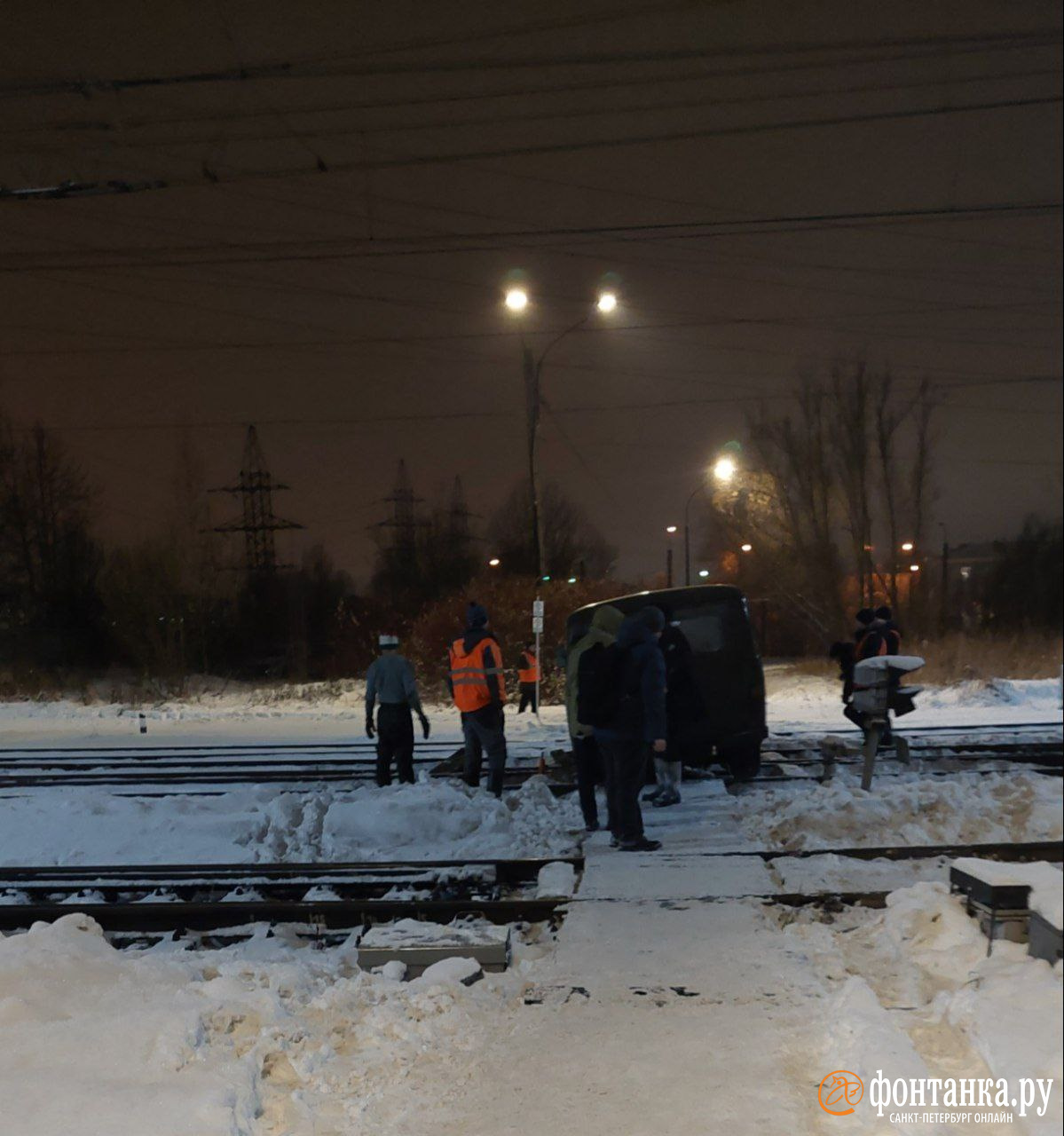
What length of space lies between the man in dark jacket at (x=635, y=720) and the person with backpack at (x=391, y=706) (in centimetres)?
245

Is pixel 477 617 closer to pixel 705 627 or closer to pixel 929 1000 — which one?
pixel 705 627

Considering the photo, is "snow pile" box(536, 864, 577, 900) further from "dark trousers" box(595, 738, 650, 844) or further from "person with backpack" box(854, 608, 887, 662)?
"person with backpack" box(854, 608, 887, 662)

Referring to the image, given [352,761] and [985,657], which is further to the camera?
[352,761]

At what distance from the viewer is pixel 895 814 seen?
5.61 meters

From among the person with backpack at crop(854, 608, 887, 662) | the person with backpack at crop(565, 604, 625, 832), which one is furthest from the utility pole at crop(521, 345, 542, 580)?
the person with backpack at crop(854, 608, 887, 662)

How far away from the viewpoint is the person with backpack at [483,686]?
7.33m

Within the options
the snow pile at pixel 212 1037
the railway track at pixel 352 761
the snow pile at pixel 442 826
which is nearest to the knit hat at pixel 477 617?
the snow pile at pixel 442 826

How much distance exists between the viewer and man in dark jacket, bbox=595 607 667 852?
5.58 metres

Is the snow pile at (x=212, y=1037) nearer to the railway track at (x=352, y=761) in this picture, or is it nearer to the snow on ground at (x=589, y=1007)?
the snow on ground at (x=589, y=1007)

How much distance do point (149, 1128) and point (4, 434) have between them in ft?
8.90

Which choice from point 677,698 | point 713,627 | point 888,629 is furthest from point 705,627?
point 888,629

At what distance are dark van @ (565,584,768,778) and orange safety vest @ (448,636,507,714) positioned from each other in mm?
880

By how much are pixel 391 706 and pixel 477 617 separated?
4.20 ft

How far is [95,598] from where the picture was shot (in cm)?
374
